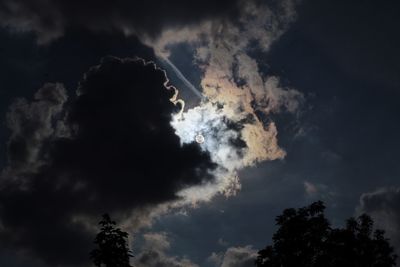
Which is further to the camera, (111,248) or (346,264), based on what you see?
(346,264)

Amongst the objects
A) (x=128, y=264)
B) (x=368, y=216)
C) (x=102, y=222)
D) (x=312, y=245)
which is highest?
(x=368, y=216)

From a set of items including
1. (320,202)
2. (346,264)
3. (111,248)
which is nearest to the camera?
(111,248)

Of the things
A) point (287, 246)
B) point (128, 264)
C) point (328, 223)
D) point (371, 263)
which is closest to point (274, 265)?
point (287, 246)

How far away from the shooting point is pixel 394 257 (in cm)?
3769

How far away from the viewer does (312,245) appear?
35719 millimetres

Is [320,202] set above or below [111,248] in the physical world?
above

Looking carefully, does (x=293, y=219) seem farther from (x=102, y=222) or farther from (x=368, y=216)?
(x=102, y=222)

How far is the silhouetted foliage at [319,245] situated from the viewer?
35281mm

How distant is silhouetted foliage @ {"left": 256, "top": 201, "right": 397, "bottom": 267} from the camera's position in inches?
1389

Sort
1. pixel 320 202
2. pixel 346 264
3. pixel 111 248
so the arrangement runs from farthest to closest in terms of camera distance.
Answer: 1. pixel 320 202
2. pixel 346 264
3. pixel 111 248

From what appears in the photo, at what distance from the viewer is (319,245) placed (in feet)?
117

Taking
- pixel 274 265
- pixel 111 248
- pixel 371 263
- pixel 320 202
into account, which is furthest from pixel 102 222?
pixel 371 263

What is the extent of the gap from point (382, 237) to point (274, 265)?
29.9ft

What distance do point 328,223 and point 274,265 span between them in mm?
5126
